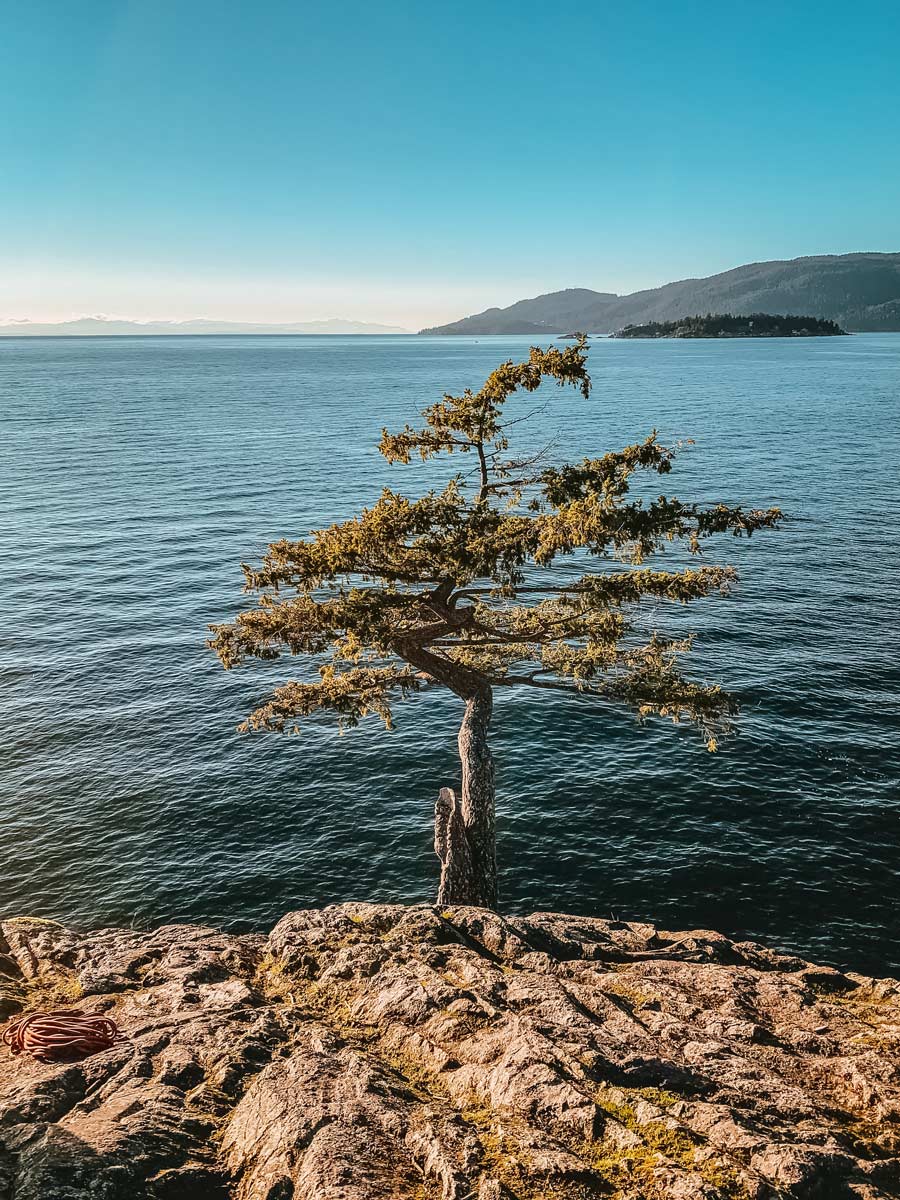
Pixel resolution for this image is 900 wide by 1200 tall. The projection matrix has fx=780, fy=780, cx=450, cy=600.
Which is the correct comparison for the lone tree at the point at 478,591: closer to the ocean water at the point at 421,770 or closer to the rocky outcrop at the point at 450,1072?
the rocky outcrop at the point at 450,1072

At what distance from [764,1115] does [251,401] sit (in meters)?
201

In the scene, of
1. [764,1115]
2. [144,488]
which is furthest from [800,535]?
[144,488]

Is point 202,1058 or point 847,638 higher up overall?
point 202,1058

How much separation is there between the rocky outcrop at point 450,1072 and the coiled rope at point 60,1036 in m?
0.31

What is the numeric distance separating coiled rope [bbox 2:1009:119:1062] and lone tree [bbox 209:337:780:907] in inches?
367

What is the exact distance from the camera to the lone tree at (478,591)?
22109 millimetres

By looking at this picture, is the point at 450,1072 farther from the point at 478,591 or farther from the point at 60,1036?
the point at 478,591

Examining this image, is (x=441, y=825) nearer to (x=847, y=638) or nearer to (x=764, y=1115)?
(x=764, y=1115)

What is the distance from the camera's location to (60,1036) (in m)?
16.8

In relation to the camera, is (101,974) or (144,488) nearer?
(101,974)

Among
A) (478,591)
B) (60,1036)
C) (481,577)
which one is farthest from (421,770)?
(60,1036)

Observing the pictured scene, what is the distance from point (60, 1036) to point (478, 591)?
16.0m

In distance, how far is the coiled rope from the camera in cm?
1648

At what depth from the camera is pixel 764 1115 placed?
13.8 meters
